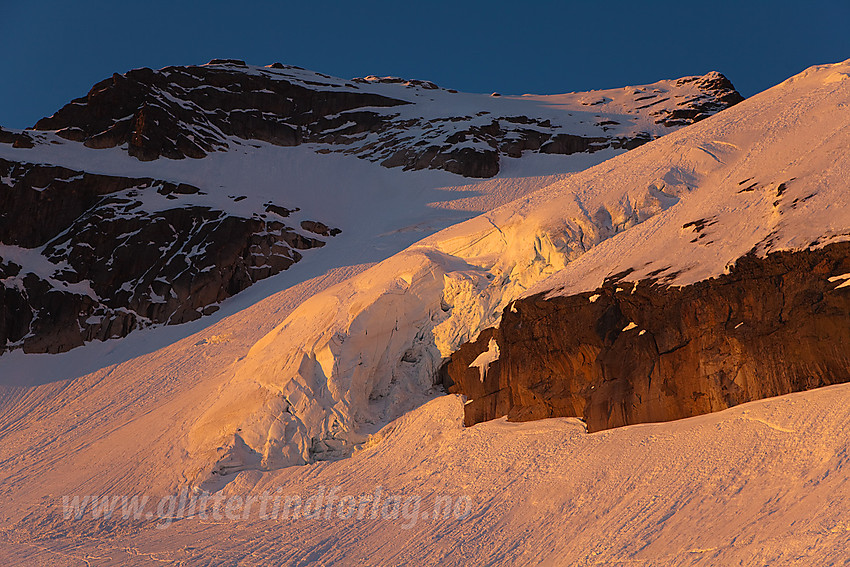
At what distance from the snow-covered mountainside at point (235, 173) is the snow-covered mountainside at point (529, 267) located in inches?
614

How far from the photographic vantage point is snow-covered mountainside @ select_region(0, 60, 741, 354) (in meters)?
37.0

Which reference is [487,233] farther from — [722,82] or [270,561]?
[722,82]

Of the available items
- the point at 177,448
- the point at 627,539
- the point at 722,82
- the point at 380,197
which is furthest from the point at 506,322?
the point at 722,82

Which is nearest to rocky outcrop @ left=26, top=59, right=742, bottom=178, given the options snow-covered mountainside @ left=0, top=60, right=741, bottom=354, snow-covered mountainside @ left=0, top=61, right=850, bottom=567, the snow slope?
snow-covered mountainside @ left=0, top=60, right=741, bottom=354

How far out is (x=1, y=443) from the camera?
26.5 metres

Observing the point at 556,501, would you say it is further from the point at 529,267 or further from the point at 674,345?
the point at 529,267

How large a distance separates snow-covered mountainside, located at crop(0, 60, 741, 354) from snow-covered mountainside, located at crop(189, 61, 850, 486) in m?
15.6

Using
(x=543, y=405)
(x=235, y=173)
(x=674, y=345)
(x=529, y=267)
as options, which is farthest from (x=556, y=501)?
(x=235, y=173)

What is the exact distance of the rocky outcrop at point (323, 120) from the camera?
5041 centimetres

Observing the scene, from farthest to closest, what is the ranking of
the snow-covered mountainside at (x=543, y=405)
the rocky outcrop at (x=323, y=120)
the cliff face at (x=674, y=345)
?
the rocky outcrop at (x=323, y=120) < the cliff face at (x=674, y=345) < the snow-covered mountainside at (x=543, y=405)

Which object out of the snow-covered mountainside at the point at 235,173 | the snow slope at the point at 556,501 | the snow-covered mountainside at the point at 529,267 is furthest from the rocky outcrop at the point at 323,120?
the snow slope at the point at 556,501

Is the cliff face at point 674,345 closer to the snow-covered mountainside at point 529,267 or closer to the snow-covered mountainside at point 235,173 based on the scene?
the snow-covered mountainside at point 529,267

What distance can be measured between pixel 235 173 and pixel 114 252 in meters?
11.8

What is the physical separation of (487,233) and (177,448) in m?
10.8
